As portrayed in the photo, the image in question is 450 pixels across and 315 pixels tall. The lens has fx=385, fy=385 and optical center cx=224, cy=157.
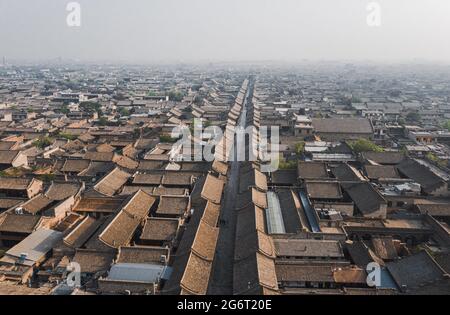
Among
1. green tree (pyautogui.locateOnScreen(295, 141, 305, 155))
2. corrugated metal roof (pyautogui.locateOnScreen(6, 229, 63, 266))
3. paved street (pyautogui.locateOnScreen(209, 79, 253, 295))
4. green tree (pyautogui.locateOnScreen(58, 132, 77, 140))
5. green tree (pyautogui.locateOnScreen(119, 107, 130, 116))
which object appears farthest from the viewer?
green tree (pyautogui.locateOnScreen(119, 107, 130, 116))

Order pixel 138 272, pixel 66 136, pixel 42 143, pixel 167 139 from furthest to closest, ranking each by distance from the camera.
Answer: pixel 66 136 → pixel 167 139 → pixel 42 143 → pixel 138 272

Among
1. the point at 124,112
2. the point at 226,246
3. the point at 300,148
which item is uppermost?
the point at 124,112

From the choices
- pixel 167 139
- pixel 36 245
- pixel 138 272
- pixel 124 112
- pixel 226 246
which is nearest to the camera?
pixel 138 272

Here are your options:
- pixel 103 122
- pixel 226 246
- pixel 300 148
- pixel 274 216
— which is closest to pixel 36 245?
pixel 226 246

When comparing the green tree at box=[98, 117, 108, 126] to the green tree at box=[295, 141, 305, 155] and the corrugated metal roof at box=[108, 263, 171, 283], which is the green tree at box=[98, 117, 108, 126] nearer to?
the green tree at box=[295, 141, 305, 155]

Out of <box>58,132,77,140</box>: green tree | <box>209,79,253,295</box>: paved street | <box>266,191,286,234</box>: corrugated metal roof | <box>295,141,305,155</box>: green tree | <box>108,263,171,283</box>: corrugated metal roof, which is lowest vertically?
<box>209,79,253,295</box>: paved street

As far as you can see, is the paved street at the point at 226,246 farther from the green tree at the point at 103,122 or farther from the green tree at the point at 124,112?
the green tree at the point at 124,112

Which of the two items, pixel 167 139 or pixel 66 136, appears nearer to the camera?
pixel 167 139

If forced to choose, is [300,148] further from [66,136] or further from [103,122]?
[103,122]

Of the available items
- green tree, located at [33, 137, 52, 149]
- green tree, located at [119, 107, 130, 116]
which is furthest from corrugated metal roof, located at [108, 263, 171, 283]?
green tree, located at [119, 107, 130, 116]

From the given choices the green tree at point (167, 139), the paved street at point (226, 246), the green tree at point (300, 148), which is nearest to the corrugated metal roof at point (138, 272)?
the paved street at point (226, 246)
